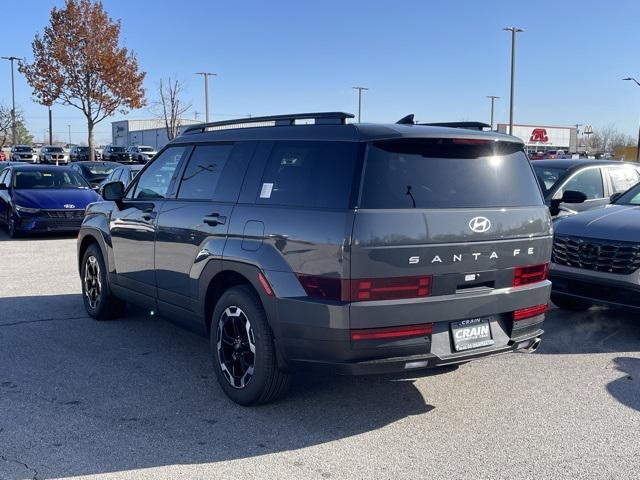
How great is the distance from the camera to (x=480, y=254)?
4.15 m

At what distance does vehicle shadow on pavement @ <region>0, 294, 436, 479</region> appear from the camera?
380 cm

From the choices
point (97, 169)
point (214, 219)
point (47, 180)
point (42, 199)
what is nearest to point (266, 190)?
point (214, 219)

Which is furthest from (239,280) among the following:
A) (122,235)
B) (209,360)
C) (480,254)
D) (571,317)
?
(571,317)

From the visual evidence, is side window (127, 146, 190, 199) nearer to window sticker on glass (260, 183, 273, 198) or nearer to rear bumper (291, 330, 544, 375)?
window sticker on glass (260, 183, 273, 198)

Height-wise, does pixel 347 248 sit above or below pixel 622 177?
below

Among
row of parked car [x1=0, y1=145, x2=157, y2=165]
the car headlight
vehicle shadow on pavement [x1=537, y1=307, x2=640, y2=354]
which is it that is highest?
row of parked car [x1=0, y1=145, x2=157, y2=165]

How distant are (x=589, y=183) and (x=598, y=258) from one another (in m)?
3.76

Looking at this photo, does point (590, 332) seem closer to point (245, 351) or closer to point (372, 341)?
point (372, 341)

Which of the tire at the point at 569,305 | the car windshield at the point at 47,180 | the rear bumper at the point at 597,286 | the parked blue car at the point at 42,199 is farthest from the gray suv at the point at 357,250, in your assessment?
the car windshield at the point at 47,180

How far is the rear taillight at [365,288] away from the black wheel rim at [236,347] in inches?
27.5

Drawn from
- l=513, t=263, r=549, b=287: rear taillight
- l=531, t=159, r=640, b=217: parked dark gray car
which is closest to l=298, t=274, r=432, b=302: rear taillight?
l=513, t=263, r=549, b=287: rear taillight

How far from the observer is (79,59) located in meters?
33.7

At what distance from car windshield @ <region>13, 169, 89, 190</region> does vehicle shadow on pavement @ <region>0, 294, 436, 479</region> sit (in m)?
9.08

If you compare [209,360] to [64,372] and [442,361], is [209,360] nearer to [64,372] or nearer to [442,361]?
[64,372]
